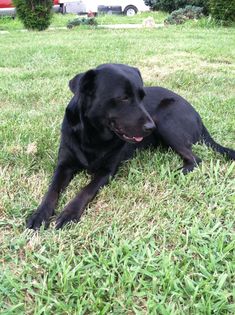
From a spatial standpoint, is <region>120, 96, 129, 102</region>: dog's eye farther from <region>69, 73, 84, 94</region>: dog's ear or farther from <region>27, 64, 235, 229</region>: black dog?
<region>69, 73, 84, 94</region>: dog's ear

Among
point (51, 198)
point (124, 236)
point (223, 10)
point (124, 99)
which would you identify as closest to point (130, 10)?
point (223, 10)

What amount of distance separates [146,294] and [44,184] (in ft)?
3.79

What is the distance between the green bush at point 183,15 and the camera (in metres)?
14.9

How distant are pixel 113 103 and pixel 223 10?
12.0 m

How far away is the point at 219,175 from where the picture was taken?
2766 millimetres

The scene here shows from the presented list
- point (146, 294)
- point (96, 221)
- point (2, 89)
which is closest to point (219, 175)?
point (96, 221)

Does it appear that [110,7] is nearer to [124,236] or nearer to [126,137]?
[126,137]

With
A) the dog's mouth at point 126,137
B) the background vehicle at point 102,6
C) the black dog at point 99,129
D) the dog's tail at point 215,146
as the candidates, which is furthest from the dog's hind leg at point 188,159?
the background vehicle at point 102,6

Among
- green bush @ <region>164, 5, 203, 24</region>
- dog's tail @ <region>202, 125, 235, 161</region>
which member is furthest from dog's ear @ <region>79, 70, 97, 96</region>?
green bush @ <region>164, 5, 203, 24</region>

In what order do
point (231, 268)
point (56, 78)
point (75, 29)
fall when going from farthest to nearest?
point (75, 29) → point (56, 78) → point (231, 268)

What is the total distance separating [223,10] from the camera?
13.3 metres

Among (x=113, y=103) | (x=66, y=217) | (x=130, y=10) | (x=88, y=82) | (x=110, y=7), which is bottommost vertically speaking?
(x=130, y=10)

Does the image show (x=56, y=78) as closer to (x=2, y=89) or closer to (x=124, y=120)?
(x=2, y=89)

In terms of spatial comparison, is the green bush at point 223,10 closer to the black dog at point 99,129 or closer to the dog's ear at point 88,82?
the black dog at point 99,129
